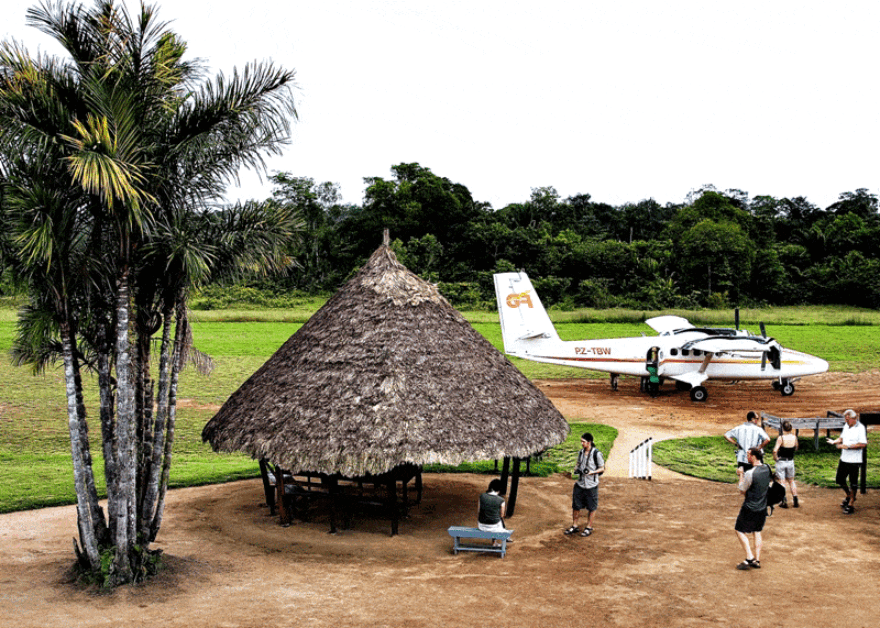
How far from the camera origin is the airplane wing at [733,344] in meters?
31.2

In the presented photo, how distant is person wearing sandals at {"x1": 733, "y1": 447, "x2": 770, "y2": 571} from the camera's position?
39.4 feet

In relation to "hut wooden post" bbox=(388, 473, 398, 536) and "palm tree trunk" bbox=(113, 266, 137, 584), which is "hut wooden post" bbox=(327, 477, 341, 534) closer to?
"hut wooden post" bbox=(388, 473, 398, 536)

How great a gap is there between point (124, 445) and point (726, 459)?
15.9 metres

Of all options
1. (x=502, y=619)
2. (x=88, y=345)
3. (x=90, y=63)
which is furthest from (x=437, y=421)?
(x=90, y=63)

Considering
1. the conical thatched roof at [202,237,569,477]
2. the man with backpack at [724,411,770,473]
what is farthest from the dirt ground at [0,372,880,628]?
the conical thatched roof at [202,237,569,477]

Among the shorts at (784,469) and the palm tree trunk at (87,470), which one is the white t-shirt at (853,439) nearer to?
the shorts at (784,469)

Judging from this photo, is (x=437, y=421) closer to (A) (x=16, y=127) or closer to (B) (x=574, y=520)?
(B) (x=574, y=520)

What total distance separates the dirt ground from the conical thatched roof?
1.56 metres

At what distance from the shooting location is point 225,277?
12.9 m

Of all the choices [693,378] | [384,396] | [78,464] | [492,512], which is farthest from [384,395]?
[693,378]

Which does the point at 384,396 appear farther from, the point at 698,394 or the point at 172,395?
the point at 698,394

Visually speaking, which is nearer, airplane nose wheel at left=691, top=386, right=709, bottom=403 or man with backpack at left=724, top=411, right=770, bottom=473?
man with backpack at left=724, top=411, right=770, bottom=473

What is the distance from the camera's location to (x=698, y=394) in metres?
32.6

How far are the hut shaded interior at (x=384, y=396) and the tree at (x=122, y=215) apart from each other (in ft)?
6.89
